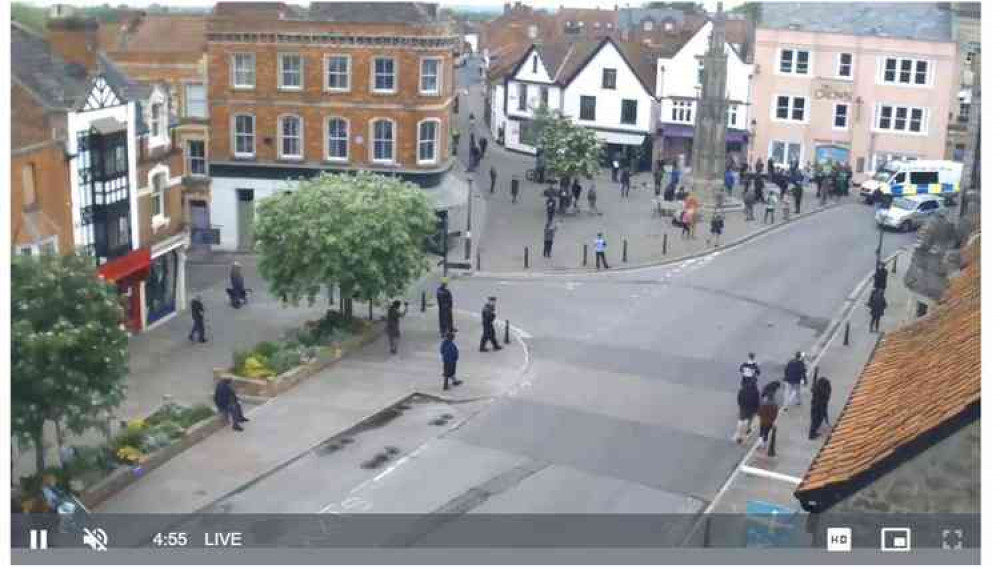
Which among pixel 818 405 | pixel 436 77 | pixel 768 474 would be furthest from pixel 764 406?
pixel 436 77

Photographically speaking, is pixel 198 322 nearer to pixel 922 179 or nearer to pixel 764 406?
pixel 764 406

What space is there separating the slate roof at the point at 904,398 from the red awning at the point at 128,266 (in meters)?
20.1

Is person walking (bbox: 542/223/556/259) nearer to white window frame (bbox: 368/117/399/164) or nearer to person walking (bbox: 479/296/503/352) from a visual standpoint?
white window frame (bbox: 368/117/399/164)

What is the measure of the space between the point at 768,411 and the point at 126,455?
499 inches

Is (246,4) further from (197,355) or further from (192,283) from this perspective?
(197,355)

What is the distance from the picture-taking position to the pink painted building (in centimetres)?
5903

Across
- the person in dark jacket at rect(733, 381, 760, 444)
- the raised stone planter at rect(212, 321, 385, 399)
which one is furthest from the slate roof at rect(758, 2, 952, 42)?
the person in dark jacket at rect(733, 381, 760, 444)

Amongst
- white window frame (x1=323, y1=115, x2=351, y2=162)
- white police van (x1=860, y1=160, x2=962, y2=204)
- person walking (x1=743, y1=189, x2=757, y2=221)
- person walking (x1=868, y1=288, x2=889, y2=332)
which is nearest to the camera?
person walking (x1=868, y1=288, x2=889, y2=332)

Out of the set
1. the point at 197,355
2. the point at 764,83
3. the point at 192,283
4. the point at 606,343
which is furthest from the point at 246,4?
the point at 764,83

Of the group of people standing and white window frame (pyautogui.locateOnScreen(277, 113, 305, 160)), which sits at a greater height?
white window frame (pyautogui.locateOnScreen(277, 113, 305, 160))

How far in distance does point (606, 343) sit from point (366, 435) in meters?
9.37

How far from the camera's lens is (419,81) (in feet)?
146

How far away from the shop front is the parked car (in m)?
29.5

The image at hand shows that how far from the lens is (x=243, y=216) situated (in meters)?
46.0
